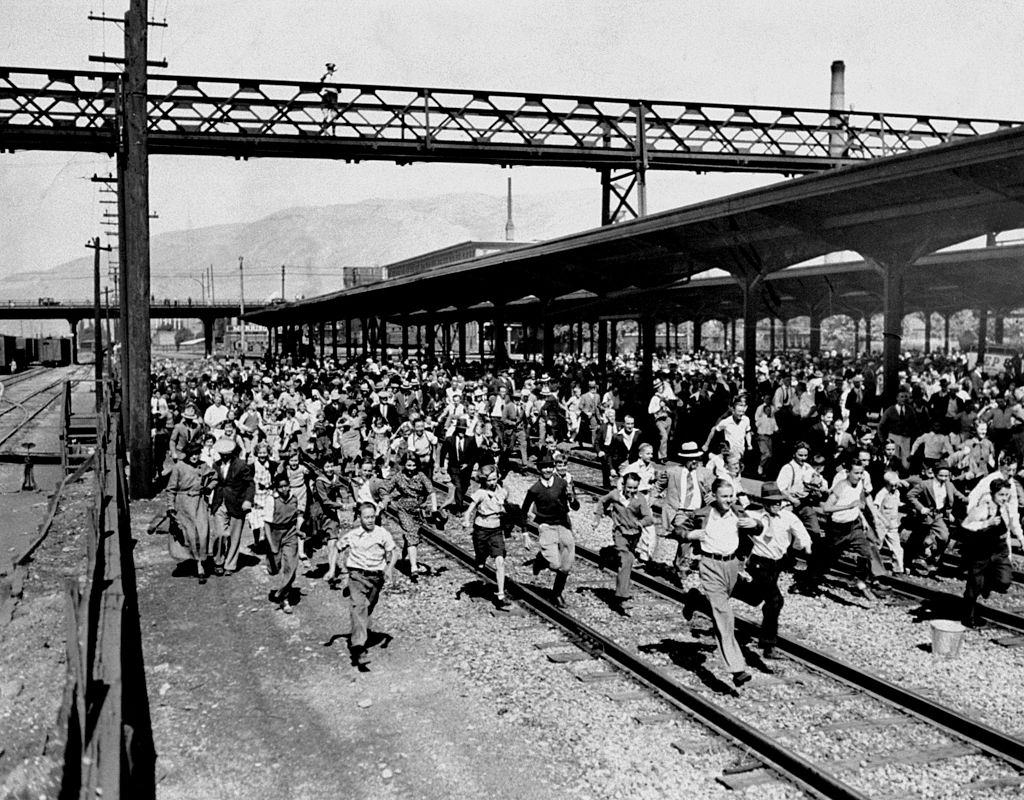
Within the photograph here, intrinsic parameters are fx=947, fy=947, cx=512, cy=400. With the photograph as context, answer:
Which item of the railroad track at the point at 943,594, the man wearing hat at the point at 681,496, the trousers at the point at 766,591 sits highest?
the man wearing hat at the point at 681,496

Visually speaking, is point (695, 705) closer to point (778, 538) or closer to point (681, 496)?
point (778, 538)

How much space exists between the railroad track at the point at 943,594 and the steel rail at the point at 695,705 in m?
3.92

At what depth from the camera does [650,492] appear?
11406 millimetres

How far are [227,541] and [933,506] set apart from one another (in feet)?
30.0

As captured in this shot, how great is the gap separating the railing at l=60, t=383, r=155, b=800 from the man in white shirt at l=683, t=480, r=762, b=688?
4.67 metres

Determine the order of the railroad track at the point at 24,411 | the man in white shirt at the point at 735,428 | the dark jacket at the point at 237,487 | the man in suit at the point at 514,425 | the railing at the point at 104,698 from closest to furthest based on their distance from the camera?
the railing at the point at 104,698 < the dark jacket at the point at 237,487 < the man in white shirt at the point at 735,428 < the man in suit at the point at 514,425 < the railroad track at the point at 24,411

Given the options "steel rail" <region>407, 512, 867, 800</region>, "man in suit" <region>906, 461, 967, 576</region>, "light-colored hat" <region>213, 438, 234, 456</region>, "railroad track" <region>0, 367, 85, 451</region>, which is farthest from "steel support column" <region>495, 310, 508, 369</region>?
"steel rail" <region>407, 512, 867, 800</region>

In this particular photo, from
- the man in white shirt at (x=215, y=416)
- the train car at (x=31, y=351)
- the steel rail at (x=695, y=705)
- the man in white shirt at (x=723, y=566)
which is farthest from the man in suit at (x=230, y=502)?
the train car at (x=31, y=351)

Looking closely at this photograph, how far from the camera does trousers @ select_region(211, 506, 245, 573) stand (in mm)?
12352

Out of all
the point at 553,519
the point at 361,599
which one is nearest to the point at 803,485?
the point at 553,519

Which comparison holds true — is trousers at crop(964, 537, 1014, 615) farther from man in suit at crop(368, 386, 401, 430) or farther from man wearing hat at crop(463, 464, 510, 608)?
man in suit at crop(368, 386, 401, 430)

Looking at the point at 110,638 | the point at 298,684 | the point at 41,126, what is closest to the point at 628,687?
the point at 298,684

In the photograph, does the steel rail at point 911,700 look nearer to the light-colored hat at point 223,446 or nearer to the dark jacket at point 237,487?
the dark jacket at point 237,487

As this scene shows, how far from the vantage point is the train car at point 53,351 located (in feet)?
294
